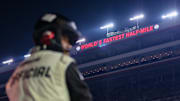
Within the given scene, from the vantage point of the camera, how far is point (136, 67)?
27.4 meters

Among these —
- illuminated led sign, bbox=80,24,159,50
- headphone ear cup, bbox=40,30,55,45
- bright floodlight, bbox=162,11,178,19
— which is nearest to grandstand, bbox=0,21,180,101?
illuminated led sign, bbox=80,24,159,50

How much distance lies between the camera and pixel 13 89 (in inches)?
68.8

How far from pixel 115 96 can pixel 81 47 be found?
13440 millimetres

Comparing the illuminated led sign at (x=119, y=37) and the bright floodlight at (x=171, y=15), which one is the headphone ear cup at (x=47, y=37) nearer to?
the illuminated led sign at (x=119, y=37)

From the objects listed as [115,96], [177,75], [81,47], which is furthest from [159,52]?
[81,47]

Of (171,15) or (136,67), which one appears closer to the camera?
(136,67)

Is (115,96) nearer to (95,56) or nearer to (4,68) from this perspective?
(95,56)

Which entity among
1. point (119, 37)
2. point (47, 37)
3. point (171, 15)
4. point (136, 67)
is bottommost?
point (47, 37)

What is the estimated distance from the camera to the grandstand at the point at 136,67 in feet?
73.5

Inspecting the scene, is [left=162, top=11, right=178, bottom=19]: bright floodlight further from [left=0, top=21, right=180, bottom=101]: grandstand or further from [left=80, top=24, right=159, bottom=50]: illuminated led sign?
[left=80, top=24, right=159, bottom=50]: illuminated led sign

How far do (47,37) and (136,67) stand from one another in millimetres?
26215

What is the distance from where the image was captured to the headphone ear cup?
5.62 feet

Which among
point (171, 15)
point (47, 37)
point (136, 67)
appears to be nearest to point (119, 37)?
point (171, 15)

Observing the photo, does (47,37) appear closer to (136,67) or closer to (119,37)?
(136,67)
